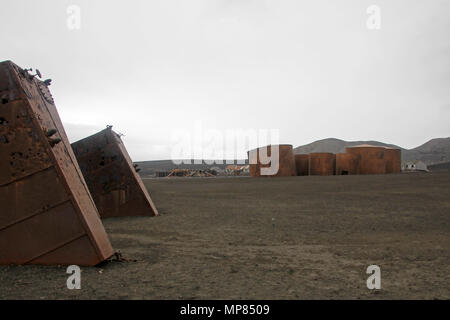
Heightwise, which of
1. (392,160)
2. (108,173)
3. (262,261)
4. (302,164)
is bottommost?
(262,261)

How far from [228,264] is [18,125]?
111 inches

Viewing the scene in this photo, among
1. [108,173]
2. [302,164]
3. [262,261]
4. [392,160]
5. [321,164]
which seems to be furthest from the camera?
[302,164]

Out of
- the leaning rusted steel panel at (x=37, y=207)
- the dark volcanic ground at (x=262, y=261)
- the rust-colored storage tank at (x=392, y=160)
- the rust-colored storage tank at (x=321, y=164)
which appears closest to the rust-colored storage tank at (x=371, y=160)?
the rust-colored storage tank at (x=392, y=160)

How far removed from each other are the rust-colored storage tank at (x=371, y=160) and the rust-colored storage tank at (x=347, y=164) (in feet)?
0.97

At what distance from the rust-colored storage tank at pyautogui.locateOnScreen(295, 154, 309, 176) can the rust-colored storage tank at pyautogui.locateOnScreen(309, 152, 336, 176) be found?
40.1 inches

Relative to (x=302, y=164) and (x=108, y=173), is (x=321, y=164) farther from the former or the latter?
(x=108, y=173)

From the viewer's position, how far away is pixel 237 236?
5.40 meters

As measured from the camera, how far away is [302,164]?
28.1 metres

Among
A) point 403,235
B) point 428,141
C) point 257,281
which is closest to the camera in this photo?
point 257,281

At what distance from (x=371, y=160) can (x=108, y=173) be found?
2230cm

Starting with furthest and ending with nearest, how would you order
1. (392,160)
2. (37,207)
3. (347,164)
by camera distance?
(347,164), (392,160), (37,207)

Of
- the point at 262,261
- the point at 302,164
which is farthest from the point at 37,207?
the point at 302,164
